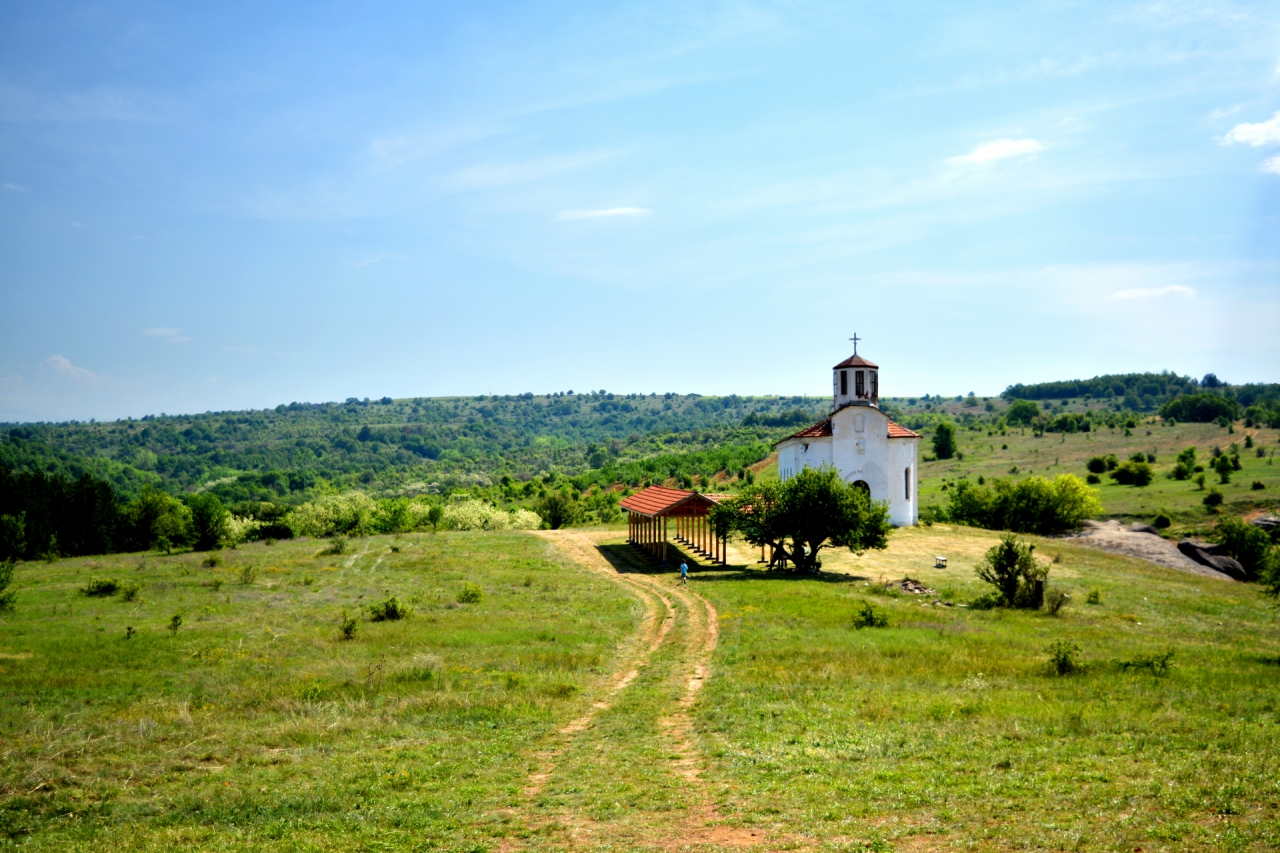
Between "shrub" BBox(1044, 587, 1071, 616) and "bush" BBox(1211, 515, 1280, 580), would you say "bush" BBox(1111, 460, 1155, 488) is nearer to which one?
"bush" BBox(1211, 515, 1280, 580)

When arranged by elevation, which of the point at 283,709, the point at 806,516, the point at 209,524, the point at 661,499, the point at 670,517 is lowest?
the point at 283,709

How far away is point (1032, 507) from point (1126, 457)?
3924 centimetres

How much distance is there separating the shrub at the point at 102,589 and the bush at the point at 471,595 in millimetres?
14695

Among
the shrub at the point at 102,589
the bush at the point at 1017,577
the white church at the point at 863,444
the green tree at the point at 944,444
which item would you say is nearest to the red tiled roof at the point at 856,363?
the white church at the point at 863,444

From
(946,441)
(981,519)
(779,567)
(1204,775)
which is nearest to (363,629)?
(779,567)

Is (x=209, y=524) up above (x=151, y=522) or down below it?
above

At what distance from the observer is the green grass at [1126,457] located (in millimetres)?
63594

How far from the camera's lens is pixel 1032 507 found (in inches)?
2297

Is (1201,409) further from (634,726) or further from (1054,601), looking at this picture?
(634,726)

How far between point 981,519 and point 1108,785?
175 ft

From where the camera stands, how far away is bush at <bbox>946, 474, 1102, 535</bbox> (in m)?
56.8

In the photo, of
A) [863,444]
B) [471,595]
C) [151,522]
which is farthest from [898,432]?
[151,522]

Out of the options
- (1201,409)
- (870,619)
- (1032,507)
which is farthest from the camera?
(1201,409)

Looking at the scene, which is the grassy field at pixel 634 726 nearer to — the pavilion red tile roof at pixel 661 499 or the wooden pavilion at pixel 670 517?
the pavilion red tile roof at pixel 661 499
